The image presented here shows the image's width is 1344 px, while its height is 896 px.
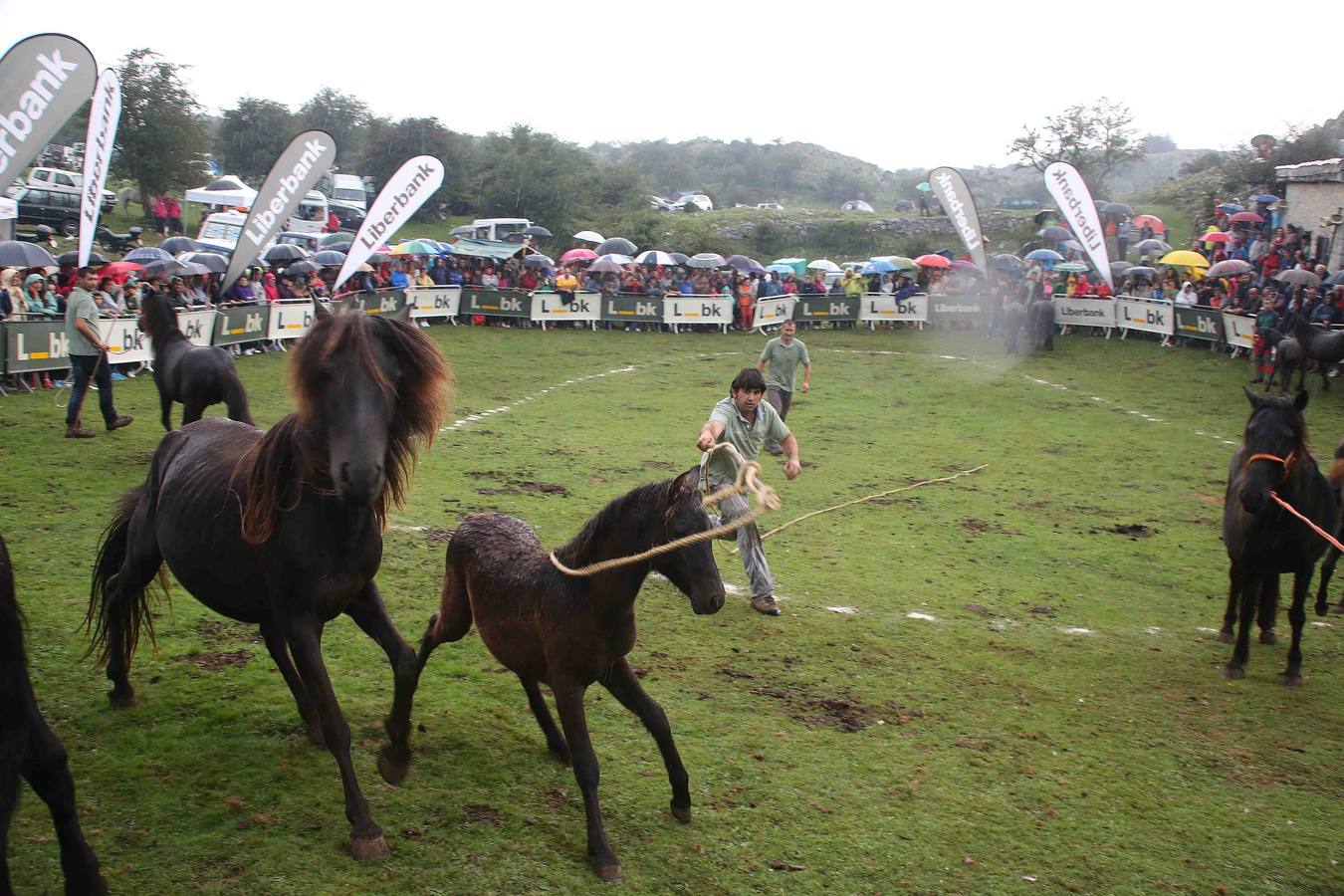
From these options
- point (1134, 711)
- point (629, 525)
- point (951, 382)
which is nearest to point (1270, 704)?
point (1134, 711)

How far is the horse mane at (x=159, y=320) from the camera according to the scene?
1146 cm

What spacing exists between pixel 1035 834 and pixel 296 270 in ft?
72.8

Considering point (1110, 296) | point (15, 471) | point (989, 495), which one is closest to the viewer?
point (15, 471)

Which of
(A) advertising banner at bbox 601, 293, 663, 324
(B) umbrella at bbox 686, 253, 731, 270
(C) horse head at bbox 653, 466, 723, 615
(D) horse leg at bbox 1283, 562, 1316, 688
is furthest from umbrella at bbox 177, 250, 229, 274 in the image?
(D) horse leg at bbox 1283, 562, 1316, 688

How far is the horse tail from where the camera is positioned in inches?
227

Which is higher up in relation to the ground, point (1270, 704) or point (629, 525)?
point (629, 525)

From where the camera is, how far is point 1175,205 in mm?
57281

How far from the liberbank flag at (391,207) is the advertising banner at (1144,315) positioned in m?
17.6

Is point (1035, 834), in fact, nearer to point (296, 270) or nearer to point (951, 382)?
point (951, 382)

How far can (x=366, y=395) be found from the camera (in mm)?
4195

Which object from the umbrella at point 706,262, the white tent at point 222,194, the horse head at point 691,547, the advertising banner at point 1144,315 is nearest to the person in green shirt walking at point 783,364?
the horse head at point 691,547

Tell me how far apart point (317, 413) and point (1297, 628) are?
23.2 feet

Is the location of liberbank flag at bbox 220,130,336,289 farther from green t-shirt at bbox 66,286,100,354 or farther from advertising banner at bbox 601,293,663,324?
advertising banner at bbox 601,293,663,324

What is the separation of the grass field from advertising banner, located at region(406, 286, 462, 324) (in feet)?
44.8
